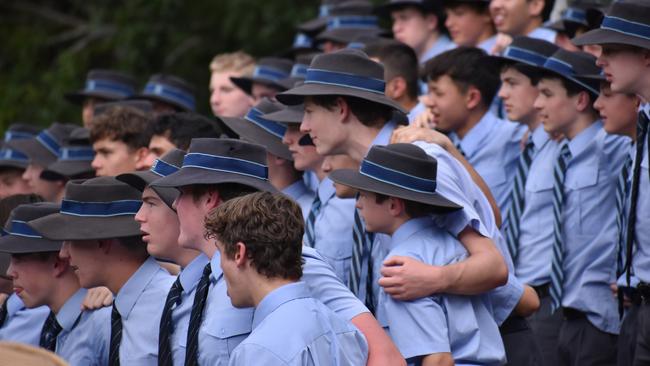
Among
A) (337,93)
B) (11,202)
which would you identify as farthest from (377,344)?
(11,202)

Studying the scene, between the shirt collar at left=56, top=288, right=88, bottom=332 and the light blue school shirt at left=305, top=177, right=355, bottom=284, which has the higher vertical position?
the light blue school shirt at left=305, top=177, right=355, bottom=284

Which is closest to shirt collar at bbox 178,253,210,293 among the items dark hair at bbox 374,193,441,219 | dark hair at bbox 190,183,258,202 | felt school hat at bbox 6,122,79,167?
dark hair at bbox 190,183,258,202

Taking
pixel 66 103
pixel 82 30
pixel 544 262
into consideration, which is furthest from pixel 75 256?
pixel 82 30

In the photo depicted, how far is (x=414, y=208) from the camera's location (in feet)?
20.2

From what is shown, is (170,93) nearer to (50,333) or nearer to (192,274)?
(50,333)

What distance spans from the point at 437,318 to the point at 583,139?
7.41ft

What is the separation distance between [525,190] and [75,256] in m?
2.78

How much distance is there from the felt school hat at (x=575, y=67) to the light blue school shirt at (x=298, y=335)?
3006 millimetres

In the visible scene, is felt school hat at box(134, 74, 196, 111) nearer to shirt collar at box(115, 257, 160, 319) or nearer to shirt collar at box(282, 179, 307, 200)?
shirt collar at box(282, 179, 307, 200)

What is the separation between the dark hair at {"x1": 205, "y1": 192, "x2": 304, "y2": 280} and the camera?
17.2ft

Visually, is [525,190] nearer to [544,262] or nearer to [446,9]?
[544,262]

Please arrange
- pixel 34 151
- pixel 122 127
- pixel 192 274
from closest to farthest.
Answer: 1. pixel 192 274
2. pixel 122 127
3. pixel 34 151

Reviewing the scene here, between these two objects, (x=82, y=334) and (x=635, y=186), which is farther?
(x=635, y=186)

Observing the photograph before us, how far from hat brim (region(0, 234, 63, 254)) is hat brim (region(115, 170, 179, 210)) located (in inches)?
23.0
